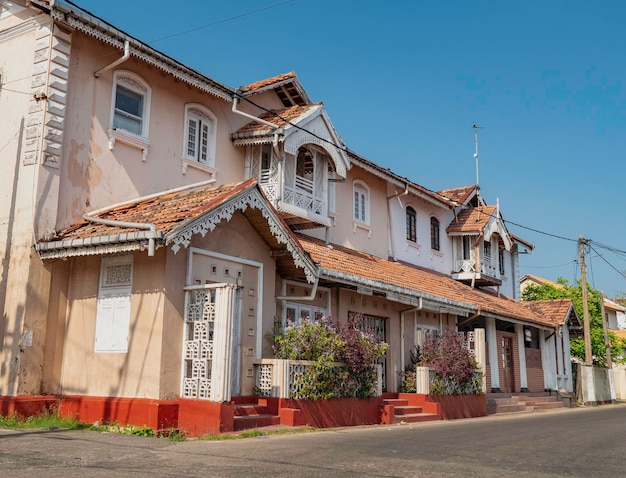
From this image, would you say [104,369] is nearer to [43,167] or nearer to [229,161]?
[43,167]

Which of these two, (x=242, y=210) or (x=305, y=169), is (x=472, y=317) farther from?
(x=242, y=210)

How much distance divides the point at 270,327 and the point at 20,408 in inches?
201

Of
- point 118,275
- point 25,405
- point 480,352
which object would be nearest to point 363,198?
point 480,352

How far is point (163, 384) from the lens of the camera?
12062mm

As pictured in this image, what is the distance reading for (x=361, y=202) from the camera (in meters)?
22.8

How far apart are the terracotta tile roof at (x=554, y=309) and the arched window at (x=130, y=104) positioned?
66.4 ft

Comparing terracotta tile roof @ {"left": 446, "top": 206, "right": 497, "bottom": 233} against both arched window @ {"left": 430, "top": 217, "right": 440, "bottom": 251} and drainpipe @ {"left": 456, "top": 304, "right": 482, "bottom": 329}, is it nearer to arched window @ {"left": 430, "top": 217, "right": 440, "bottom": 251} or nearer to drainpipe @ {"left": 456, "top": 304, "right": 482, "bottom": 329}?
arched window @ {"left": 430, "top": 217, "right": 440, "bottom": 251}

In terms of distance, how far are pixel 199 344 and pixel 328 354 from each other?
302cm

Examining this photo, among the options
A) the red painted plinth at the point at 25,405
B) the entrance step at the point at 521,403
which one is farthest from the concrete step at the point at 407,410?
the red painted plinth at the point at 25,405

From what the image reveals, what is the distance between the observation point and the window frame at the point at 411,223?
82.8 feet

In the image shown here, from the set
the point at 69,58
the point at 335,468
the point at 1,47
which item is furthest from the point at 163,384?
the point at 1,47

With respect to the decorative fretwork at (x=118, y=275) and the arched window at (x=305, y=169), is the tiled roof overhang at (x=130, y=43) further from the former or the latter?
the decorative fretwork at (x=118, y=275)

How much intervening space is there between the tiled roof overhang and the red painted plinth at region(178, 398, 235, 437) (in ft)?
24.0

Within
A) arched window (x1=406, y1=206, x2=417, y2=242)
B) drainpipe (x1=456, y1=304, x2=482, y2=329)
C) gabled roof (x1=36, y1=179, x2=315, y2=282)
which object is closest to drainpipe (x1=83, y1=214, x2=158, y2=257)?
gabled roof (x1=36, y1=179, x2=315, y2=282)
